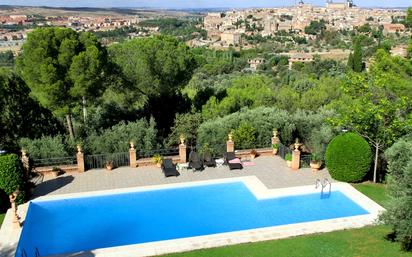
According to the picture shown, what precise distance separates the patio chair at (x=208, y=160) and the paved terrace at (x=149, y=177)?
0.30 m

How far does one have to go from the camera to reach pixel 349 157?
53.7ft

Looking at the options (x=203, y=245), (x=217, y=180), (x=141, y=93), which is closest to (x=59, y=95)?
(x=141, y=93)

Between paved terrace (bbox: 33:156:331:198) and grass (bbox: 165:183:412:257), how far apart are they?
4.34m

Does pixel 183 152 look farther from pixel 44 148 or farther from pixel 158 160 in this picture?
pixel 44 148

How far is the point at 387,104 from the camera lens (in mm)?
15586

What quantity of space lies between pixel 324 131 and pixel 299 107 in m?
6.62

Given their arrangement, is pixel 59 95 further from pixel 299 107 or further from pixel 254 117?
pixel 299 107

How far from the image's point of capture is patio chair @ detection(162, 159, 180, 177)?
17656mm

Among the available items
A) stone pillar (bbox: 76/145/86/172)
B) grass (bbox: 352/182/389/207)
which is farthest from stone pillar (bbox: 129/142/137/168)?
grass (bbox: 352/182/389/207)

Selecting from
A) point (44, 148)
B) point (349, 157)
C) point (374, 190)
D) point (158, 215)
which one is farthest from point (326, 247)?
point (44, 148)

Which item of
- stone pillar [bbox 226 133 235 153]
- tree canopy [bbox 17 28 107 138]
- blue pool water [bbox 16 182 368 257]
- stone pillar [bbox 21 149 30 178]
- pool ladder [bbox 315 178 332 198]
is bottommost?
blue pool water [bbox 16 182 368 257]

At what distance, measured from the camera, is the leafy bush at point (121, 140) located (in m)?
19.8

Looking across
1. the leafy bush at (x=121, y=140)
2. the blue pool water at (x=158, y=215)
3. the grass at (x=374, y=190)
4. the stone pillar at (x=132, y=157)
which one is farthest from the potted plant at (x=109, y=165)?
the grass at (x=374, y=190)

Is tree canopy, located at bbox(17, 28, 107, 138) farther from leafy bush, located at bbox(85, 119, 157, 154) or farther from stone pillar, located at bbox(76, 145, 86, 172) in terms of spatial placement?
stone pillar, located at bbox(76, 145, 86, 172)
